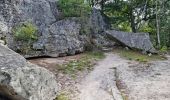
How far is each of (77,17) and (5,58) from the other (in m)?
13.8

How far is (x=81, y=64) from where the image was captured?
1664 centimetres

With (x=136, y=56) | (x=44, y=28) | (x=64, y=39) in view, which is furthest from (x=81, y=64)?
(x=136, y=56)

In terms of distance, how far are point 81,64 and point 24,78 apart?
8371mm

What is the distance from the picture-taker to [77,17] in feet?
73.3

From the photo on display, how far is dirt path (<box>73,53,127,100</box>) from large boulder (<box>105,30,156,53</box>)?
19.4 ft

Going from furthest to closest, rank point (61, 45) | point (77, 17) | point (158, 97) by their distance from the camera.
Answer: point (77, 17) → point (61, 45) → point (158, 97)

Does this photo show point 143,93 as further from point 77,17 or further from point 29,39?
point 77,17

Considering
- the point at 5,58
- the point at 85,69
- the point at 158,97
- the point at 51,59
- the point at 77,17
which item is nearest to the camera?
the point at 5,58

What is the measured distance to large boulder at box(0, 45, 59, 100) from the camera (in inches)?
318

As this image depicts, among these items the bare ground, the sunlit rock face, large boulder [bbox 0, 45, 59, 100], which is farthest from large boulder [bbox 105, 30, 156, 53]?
large boulder [bbox 0, 45, 59, 100]

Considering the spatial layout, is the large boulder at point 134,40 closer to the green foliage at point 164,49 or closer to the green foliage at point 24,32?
the green foliage at point 164,49

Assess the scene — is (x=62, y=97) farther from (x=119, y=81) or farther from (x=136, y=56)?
(x=136, y=56)

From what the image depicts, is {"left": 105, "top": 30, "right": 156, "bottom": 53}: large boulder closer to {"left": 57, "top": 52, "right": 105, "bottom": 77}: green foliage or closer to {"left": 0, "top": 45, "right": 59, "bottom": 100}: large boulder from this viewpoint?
{"left": 57, "top": 52, "right": 105, "bottom": 77}: green foliage

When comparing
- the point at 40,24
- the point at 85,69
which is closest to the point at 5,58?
the point at 85,69
